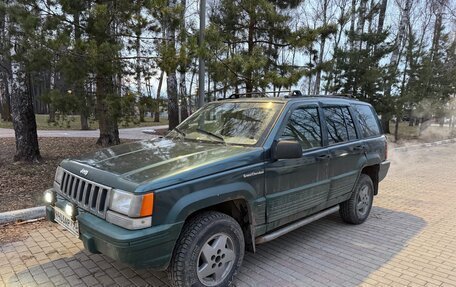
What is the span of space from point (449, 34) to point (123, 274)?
2666 centimetres

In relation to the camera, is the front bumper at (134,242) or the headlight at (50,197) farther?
the headlight at (50,197)

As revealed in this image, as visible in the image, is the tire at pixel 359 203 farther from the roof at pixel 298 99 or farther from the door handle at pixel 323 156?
the roof at pixel 298 99

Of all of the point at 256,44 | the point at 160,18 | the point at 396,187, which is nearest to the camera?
the point at 160,18

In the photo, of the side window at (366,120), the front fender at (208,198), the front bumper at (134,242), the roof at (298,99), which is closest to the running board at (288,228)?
the front fender at (208,198)

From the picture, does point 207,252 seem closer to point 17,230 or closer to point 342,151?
point 342,151

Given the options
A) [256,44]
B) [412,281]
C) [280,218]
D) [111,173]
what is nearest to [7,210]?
[111,173]

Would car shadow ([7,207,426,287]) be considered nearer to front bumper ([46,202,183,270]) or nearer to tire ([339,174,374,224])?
tire ([339,174,374,224])

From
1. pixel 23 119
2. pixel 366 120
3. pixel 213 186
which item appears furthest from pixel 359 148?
pixel 23 119

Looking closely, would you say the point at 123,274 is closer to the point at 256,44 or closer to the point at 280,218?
the point at 280,218

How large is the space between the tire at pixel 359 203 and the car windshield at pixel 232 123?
2.07 meters

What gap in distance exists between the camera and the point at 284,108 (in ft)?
12.8

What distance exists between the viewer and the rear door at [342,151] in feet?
14.7

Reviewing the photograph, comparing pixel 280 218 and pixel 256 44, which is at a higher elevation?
pixel 256 44

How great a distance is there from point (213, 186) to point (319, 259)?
1856mm
